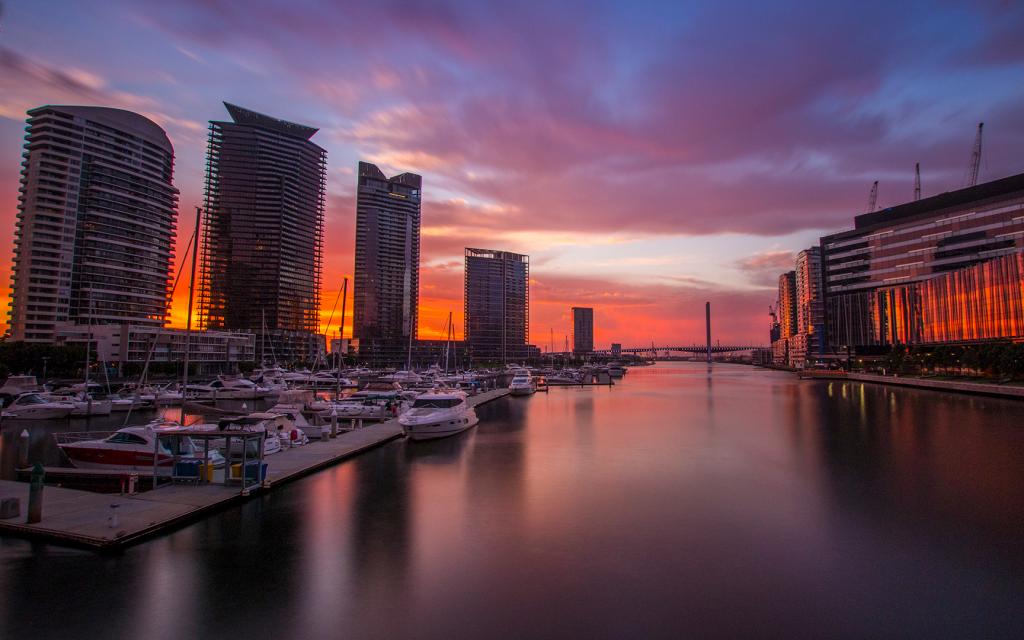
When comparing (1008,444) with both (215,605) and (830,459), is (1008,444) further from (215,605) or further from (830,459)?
(215,605)

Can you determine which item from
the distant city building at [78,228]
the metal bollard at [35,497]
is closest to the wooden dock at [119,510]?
the metal bollard at [35,497]

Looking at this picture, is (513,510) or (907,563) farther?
(513,510)

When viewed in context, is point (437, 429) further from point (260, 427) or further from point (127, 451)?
point (127, 451)

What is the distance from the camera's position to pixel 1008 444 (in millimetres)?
38750

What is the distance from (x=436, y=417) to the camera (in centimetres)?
4166

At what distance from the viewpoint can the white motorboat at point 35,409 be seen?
52.8 meters

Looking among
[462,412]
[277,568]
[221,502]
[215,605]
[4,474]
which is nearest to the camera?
[215,605]

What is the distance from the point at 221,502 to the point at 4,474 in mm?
17537

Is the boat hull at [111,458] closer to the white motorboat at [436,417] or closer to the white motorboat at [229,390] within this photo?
the white motorboat at [436,417]

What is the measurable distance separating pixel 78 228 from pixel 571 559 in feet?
746

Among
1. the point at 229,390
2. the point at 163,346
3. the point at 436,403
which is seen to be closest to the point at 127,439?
the point at 436,403

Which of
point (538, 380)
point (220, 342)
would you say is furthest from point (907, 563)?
point (220, 342)

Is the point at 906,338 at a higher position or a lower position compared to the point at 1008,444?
higher

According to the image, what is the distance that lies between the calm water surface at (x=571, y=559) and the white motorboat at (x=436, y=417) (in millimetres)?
7776
